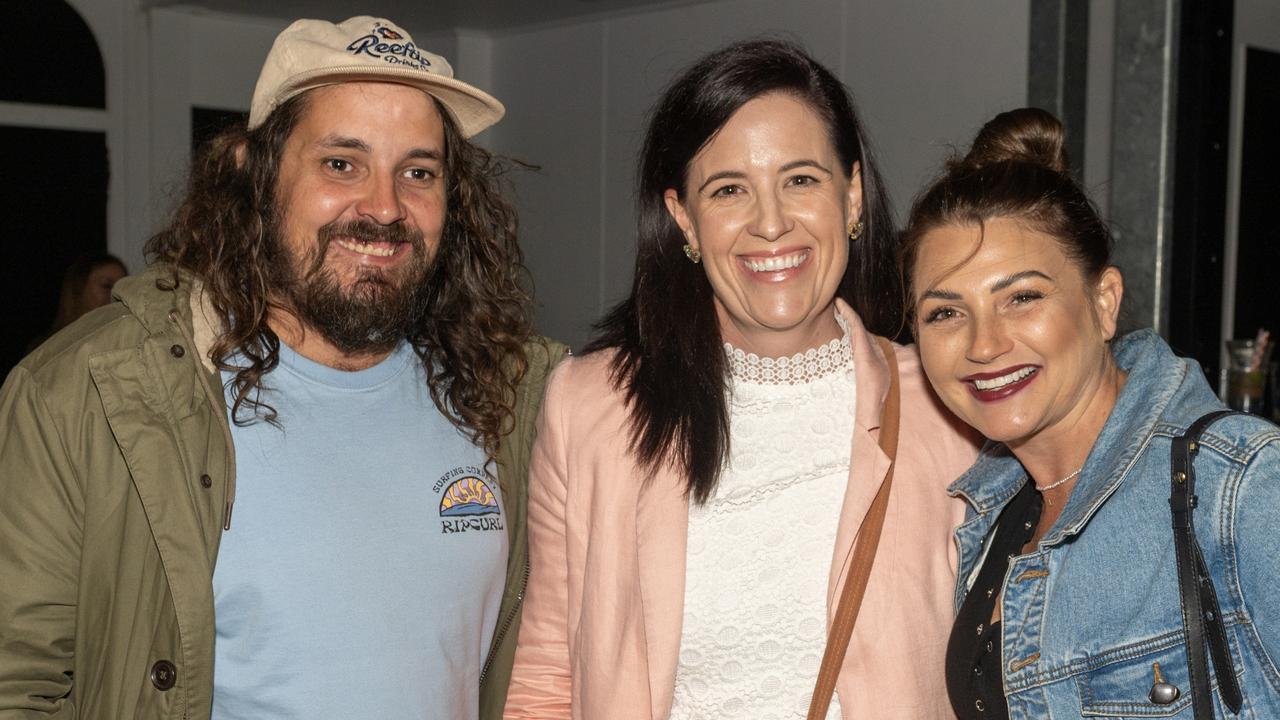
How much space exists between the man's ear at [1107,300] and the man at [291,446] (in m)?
1.12

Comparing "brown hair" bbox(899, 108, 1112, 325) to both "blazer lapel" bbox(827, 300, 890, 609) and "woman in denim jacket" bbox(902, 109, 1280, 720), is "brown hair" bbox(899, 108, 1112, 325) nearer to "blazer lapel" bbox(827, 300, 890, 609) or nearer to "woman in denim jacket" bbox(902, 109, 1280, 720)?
"woman in denim jacket" bbox(902, 109, 1280, 720)

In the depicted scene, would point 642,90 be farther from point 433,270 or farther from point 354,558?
point 354,558

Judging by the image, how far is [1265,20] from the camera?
5.35 meters

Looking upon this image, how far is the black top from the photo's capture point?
1945 mm

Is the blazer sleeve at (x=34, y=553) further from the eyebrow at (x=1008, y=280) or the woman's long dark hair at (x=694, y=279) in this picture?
the eyebrow at (x=1008, y=280)

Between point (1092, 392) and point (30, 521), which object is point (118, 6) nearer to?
point (30, 521)

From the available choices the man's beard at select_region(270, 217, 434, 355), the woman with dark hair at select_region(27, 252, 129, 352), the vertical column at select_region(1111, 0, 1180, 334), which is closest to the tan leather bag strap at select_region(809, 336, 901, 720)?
the man's beard at select_region(270, 217, 434, 355)

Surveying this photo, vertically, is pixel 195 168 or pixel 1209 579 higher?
pixel 195 168

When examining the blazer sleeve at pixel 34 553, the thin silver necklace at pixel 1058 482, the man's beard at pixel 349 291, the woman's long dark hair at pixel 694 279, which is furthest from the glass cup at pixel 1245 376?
the blazer sleeve at pixel 34 553

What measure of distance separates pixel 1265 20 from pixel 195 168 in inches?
188

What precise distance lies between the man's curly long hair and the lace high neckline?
0.48 metres

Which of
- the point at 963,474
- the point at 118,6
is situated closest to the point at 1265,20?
the point at 963,474

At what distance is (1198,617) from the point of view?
164cm

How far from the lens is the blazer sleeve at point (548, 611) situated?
7.68 feet
